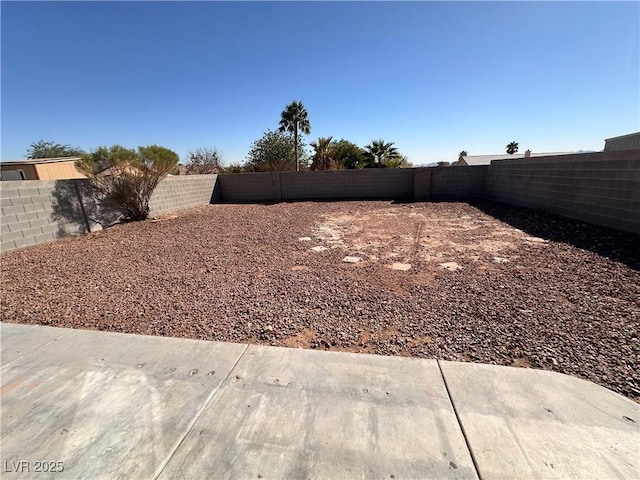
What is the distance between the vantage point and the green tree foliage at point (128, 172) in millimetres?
9047

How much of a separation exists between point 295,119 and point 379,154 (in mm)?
8400

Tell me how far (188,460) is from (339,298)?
96.6 inches

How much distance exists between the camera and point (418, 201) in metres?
13.6

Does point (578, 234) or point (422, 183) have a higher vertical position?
point (422, 183)

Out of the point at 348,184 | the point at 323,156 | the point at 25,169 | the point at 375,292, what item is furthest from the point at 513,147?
the point at 25,169

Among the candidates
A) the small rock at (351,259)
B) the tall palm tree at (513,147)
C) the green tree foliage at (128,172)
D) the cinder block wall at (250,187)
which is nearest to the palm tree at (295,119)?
the cinder block wall at (250,187)

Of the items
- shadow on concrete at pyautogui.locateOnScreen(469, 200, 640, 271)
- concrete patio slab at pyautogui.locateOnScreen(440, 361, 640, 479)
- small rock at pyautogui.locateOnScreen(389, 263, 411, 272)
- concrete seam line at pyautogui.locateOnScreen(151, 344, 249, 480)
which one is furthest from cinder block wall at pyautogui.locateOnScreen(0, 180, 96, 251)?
shadow on concrete at pyautogui.locateOnScreen(469, 200, 640, 271)

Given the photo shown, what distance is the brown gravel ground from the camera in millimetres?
2855

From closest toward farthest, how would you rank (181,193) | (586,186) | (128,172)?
(586,186) → (128,172) → (181,193)

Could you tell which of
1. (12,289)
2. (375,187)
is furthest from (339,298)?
(375,187)

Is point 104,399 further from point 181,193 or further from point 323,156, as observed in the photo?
point 323,156

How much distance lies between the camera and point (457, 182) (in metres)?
14.1

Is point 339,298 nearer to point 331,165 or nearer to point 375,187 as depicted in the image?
point 375,187

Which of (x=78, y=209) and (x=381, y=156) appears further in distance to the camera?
(x=381, y=156)
